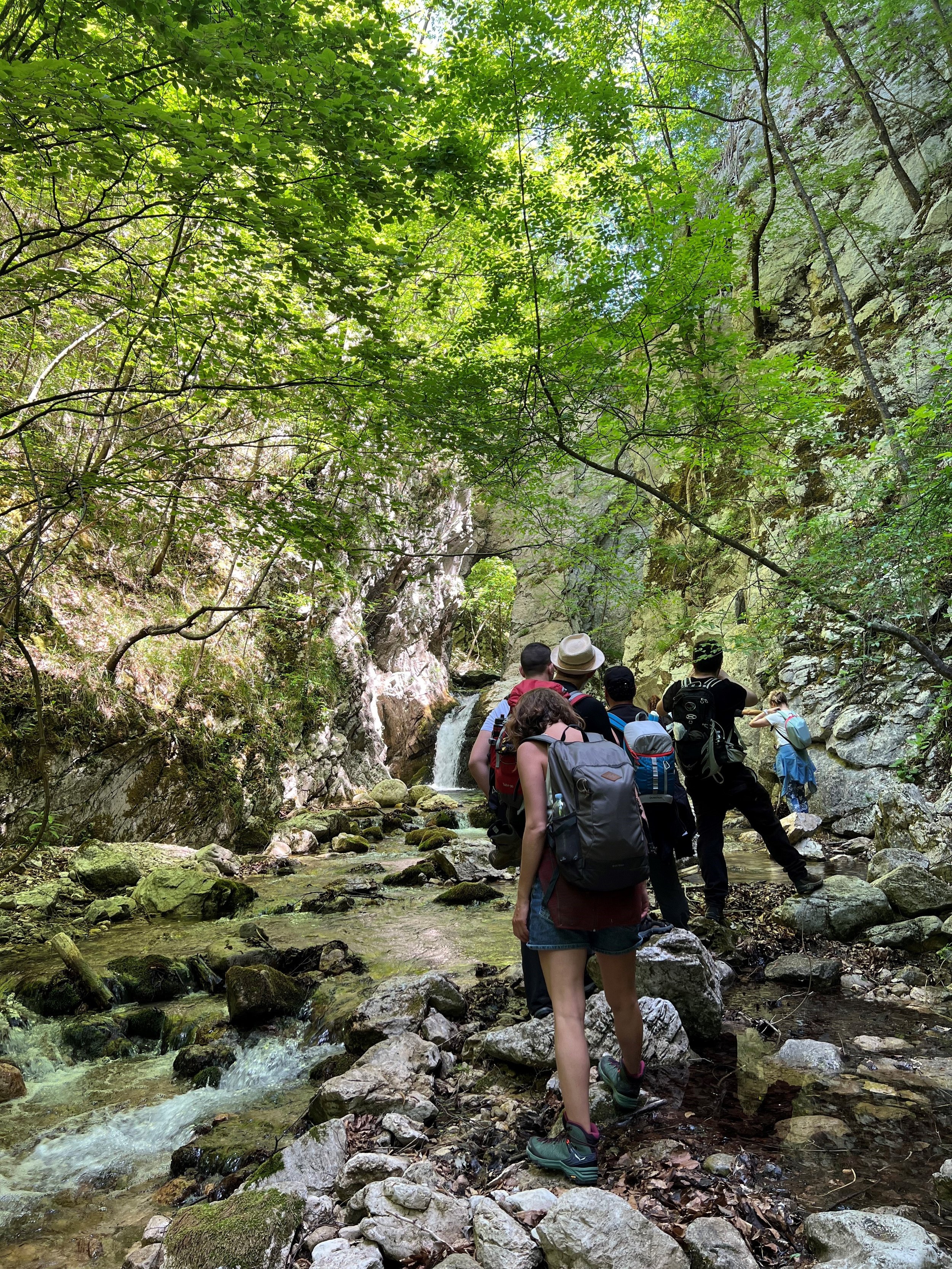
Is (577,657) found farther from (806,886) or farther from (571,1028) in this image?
(806,886)

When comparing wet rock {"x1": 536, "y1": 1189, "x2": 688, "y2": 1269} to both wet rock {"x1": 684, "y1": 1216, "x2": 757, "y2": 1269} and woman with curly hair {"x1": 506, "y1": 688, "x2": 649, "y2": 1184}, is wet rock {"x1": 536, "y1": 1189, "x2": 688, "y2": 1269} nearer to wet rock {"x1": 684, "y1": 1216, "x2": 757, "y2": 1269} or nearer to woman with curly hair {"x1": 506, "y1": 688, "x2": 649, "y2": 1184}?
wet rock {"x1": 684, "y1": 1216, "x2": 757, "y2": 1269}

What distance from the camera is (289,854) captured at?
12.2m

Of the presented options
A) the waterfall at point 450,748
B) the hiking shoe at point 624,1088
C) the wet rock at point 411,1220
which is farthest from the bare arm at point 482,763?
the waterfall at point 450,748

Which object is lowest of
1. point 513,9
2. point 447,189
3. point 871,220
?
point 447,189

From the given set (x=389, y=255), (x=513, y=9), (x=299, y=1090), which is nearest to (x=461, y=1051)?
(x=299, y=1090)

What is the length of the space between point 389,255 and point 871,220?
12898mm

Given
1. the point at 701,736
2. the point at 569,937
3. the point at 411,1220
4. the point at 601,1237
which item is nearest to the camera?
the point at 601,1237

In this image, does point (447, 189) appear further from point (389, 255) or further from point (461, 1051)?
point (461, 1051)

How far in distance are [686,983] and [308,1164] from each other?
2032 mm

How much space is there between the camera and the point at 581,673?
3.68 meters

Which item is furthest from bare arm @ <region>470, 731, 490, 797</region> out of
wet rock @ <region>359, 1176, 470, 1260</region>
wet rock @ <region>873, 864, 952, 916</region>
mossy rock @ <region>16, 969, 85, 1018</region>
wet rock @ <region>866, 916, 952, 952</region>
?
mossy rock @ <region>16, 969, 85, 1018</region>

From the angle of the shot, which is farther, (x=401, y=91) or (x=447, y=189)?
(x=447, y=189)

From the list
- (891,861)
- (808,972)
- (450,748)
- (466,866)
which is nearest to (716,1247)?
(808,972)

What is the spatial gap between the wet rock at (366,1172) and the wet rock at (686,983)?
152 cm
